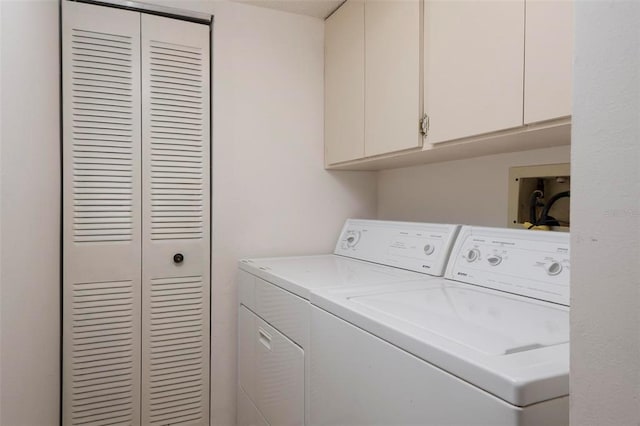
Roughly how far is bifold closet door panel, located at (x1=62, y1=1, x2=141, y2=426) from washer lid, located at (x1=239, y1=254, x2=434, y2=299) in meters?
0.60

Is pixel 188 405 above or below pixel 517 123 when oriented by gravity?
below

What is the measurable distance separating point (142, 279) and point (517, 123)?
173 centimetres

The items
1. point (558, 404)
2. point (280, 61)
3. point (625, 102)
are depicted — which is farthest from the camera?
point (280, 61)

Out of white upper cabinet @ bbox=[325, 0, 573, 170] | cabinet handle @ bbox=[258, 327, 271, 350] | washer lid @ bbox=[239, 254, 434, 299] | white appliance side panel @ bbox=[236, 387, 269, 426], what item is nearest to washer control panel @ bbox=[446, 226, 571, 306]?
washer lid @ bbox=[239, 254, 434, 299]

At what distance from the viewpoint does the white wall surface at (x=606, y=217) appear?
42cm

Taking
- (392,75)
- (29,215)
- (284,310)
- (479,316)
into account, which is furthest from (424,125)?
(29,215)

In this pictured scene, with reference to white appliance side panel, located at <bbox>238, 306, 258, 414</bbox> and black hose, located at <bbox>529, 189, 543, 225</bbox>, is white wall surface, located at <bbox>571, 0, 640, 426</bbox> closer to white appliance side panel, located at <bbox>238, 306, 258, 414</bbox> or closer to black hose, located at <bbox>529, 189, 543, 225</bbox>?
black hose, located at <bbox>529, 189, 543, 225</bbox>

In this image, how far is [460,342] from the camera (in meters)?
0.83

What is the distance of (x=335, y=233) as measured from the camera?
93.7 inches

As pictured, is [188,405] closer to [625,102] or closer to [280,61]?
[280,61]

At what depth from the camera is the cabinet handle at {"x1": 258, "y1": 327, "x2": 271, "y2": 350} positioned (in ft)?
5.55

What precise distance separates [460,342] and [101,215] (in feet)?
5.57

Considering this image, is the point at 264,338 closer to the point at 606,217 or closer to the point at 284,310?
the point at 284,310

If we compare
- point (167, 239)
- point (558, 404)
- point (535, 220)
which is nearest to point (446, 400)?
point (558, 404)
